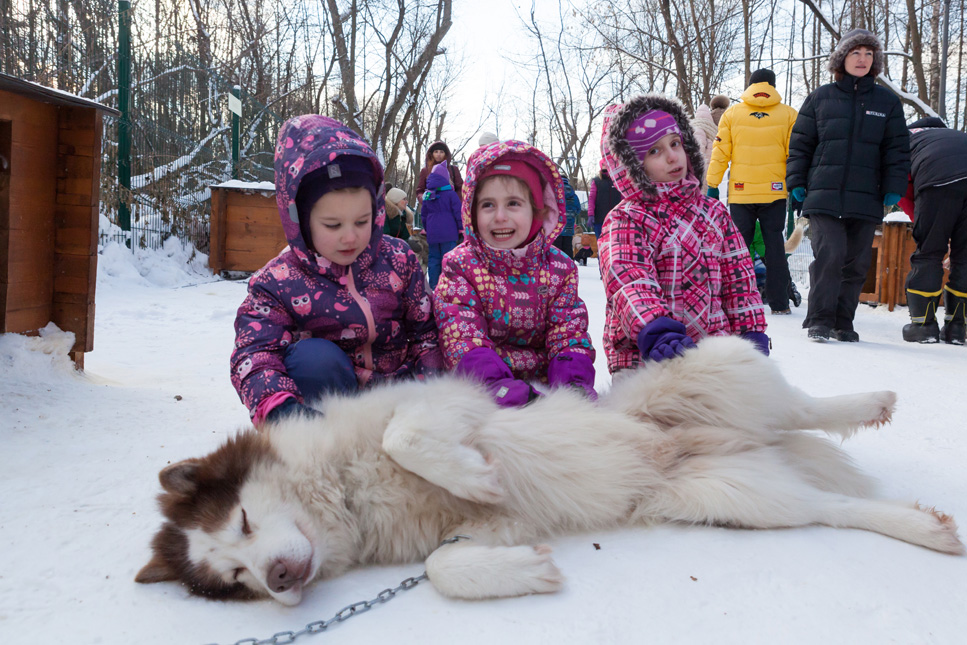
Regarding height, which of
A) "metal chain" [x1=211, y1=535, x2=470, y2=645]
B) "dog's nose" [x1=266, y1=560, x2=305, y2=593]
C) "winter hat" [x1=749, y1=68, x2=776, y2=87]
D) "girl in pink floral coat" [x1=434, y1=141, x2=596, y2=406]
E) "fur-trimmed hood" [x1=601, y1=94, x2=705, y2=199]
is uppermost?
"winter hat" [x1=749, y1=68, x2=776, y2=87]

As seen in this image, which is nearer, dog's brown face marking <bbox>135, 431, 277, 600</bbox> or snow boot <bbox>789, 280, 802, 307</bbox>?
dog's brown face marking <bbox>135, 431, 277, 600</bbox>

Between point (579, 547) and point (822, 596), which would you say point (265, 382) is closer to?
point (579, 547)

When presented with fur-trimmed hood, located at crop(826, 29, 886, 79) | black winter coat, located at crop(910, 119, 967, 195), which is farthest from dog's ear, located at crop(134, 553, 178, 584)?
black winter coat, located at crop(910, 119, 967, 195)

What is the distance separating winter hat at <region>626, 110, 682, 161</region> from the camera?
262 cm

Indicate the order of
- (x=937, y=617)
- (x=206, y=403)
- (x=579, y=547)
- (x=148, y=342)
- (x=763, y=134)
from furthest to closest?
1. (x=763, y=134)
2. (x=148, y=342)
3. (x=206, y=403)
4. (x=579, y=547)
5. (x=937, y=617)

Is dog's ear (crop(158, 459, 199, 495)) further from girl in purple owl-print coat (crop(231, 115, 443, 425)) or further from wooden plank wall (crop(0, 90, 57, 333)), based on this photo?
wooden plank wall (crop(0, 90, 57, 333))

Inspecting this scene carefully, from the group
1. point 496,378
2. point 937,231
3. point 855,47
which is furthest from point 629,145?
point 937,231

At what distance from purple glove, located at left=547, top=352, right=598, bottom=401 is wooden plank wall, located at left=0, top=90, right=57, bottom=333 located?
2473 millimetres

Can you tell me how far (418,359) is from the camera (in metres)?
2.48

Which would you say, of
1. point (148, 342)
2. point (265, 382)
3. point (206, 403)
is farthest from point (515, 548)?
point (148, 342)

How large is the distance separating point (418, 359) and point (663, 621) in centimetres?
143

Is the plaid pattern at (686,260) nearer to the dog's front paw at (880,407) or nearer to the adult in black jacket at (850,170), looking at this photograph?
the dog's front paw at (880,407)

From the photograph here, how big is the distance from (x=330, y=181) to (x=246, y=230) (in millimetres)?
6689

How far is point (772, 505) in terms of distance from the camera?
1.65 meters
